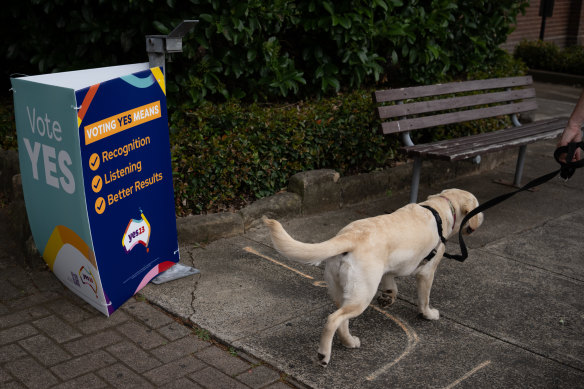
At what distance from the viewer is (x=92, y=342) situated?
12.0 feet

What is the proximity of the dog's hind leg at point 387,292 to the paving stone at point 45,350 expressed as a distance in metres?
1.99

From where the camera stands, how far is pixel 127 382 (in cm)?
328

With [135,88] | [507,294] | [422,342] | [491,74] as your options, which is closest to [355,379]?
[422,342]

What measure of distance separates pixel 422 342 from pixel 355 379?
0.62 m

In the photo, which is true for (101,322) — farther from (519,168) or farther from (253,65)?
(519,168)

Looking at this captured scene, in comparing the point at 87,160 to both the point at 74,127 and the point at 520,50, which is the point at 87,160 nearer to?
the point at 74,127

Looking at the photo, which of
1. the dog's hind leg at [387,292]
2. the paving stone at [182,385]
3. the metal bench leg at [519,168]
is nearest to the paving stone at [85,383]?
the paving stone at [182,385]

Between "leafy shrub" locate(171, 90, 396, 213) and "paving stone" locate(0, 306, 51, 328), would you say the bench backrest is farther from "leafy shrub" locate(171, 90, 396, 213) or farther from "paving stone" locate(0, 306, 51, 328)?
"paving stone" locate(0, 306, 51, 328)

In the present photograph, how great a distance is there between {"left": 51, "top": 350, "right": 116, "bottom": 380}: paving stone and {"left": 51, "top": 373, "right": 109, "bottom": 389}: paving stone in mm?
46

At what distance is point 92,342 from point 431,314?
2159 mm

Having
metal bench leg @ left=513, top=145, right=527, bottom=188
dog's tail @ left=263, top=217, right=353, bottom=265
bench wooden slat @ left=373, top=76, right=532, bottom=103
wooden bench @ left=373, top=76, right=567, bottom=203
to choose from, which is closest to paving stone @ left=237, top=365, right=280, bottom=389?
dog's tail @ left=263, top=217, right=353, bottom=265

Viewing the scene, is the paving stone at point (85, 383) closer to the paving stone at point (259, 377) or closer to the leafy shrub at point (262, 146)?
the paving stone at point (259, 377)

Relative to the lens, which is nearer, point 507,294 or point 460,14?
point 507,294

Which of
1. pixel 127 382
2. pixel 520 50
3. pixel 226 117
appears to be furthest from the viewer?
pixel 520 50
